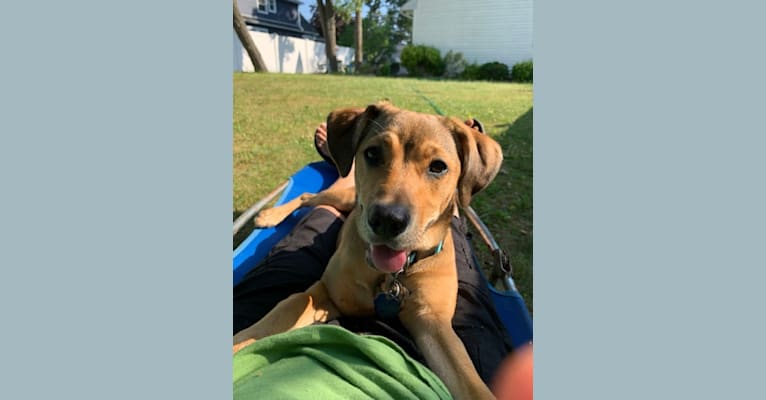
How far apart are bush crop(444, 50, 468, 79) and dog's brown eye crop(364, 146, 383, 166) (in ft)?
2.30

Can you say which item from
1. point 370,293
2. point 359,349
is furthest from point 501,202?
point 359,349

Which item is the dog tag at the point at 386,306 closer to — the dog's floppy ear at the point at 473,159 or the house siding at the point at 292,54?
the dog's floppy ear at the point at 473,159

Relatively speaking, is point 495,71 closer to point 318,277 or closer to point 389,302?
point 389,302

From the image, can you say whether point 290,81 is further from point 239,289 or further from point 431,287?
point 431,287

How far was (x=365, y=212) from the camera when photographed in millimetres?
2072

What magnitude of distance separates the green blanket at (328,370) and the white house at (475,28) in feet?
4.25

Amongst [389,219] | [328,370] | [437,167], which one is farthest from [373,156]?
[328,370]

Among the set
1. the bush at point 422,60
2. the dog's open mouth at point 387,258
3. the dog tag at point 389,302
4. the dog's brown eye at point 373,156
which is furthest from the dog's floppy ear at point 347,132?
the dog tag at point 389,302

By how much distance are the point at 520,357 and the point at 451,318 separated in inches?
16.8

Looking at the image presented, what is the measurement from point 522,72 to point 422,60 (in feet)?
3.08

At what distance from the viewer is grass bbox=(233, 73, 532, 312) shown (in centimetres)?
234

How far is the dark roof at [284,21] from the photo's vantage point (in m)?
2.49

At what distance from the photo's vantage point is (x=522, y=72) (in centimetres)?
173

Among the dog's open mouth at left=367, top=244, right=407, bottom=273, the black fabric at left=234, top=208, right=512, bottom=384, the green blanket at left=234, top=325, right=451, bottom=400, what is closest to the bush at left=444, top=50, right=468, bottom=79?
the dog's open mouth at left=367, top=244, right=407, bottom=273
